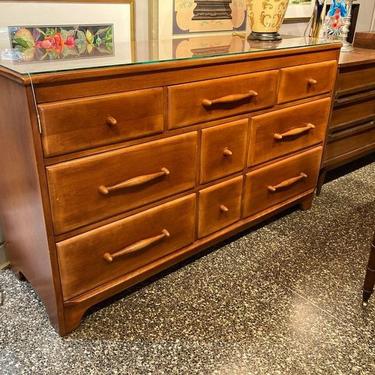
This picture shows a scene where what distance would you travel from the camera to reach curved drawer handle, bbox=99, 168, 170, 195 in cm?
125

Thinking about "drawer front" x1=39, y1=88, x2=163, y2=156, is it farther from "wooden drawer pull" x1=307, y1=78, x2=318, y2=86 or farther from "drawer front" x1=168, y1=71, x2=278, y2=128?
"wooden drawer pull" x1=307, y1=78, x2=318, y2=86

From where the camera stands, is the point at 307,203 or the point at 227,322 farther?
the point at 307,203

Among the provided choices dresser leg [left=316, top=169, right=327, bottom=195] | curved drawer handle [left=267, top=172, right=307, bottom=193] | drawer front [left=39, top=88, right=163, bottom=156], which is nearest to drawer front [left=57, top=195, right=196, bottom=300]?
drawer front [left=39, top=88, right=163, bottom=156]

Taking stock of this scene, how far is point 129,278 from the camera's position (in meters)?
1.48

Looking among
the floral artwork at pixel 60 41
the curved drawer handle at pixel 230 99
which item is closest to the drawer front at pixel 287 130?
the curved drawer handle at pixel 230 99

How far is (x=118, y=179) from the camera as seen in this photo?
4.23ft

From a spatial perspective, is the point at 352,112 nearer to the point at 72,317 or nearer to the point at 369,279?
the point at 369,279

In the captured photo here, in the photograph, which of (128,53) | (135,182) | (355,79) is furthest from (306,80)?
(135,182)

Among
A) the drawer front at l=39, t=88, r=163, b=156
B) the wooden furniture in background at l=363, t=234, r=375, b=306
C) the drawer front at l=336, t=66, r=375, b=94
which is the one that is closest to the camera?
the drawer front at l=39, t=88, r=163, b=156

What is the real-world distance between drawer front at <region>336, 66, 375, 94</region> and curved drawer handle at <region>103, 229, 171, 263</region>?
1.25 metres

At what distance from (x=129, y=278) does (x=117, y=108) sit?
2.07 feet

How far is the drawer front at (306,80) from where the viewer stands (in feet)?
5.49

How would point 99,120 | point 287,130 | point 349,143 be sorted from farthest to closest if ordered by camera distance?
point 349,143 < point 287,130 < point 99,120

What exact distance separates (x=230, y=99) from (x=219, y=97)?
0.14 feet
